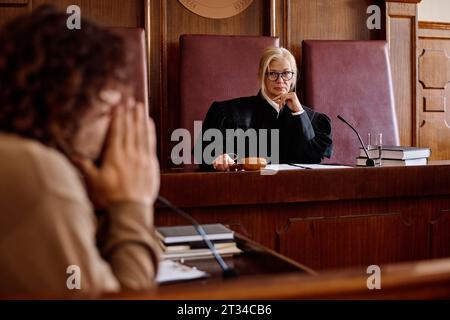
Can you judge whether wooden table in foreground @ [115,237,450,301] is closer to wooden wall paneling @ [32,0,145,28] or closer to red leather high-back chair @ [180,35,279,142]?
red leather high-back chair @ [180,35,279,142]

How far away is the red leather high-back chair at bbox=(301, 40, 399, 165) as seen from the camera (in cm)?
370

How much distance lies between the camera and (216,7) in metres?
3.68

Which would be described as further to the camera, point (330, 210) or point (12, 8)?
point (12, 8)

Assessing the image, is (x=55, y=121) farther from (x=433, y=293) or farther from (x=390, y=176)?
(x=390, y=176)

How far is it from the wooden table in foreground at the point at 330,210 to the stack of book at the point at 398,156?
0.28 m

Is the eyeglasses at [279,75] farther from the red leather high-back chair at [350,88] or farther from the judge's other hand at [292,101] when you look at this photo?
the red leather high-back chair at [350,88]

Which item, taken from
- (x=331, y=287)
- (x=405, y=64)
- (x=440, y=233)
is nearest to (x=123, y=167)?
(x=331, y=287)

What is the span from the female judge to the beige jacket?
2365mm

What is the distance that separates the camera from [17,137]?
2.51 ft

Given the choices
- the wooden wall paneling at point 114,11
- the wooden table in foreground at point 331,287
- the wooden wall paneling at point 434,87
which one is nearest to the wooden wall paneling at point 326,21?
the wooden wall paneling at point 434,87

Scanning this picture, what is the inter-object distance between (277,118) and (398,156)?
86 centimetres

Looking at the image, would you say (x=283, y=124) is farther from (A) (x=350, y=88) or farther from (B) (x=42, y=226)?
(B) (x=42, y=226)

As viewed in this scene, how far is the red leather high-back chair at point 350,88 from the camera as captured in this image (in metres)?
3.70

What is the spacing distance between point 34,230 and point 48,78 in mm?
211
